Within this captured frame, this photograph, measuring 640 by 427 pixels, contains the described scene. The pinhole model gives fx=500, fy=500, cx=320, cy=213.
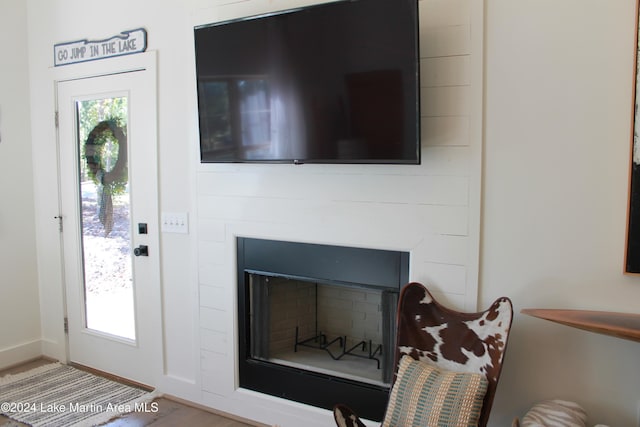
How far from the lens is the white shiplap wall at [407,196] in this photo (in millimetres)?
2094

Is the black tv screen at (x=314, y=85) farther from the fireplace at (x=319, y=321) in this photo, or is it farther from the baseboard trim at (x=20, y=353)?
the baseboard trim at (x=20, y=353)

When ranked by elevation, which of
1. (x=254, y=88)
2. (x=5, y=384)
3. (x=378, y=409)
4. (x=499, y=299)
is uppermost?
(x=254, y=88)

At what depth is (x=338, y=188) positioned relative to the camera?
241cm

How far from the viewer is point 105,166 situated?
10.9 ft

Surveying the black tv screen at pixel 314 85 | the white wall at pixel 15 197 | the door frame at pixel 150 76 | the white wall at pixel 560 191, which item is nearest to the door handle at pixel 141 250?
the door frame at pixel 150 76

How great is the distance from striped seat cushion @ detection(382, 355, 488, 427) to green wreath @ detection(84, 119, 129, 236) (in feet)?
7.17

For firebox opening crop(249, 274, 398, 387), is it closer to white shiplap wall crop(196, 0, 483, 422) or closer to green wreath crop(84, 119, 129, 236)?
white shiplap wall crop(196, 0, 483, 422)

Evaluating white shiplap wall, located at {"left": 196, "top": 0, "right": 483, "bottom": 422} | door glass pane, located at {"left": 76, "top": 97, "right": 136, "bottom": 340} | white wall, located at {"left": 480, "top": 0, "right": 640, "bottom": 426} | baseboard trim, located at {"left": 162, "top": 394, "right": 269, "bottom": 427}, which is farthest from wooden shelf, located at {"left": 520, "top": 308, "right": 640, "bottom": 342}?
door glass pane, located at {"left": 76, "top": 97, "right": 136, "bottom": 340}

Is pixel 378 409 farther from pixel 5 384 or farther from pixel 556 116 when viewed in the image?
pixel 5 384

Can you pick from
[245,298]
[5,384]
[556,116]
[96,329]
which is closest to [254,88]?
[245,298]

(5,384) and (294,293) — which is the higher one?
(294,293)

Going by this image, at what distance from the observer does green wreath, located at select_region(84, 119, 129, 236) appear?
3.24 metres

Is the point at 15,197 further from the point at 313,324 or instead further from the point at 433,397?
the point at 433,397

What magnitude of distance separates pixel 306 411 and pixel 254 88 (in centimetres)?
164
